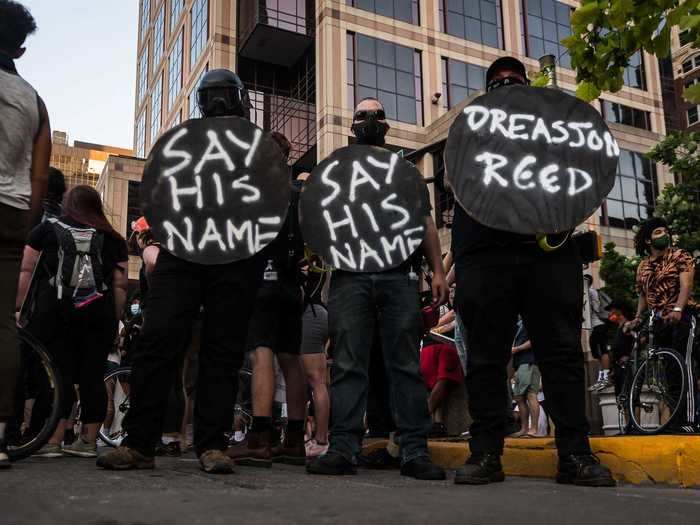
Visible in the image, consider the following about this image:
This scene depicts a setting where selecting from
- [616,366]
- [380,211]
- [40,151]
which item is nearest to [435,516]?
[380,211]

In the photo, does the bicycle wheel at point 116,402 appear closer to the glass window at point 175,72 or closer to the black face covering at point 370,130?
the black face covering at point 370,130

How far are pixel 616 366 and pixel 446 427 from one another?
2.00 metres

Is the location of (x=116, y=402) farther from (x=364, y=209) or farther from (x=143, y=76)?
(x=143, y=76)

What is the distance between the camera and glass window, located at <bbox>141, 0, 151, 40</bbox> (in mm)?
42812

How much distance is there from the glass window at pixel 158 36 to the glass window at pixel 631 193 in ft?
78.2

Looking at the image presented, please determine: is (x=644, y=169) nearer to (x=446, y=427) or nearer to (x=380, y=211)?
(x=446, y=427)

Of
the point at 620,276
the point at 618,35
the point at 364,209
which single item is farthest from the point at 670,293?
the point at 620,276

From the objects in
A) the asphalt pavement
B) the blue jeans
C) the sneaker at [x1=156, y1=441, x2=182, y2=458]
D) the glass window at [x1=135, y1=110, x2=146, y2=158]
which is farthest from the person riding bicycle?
the glass window at [x1=135, y1=110, x2=146, y2=158]

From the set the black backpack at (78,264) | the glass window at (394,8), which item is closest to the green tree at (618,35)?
the black backpack at (78,264)

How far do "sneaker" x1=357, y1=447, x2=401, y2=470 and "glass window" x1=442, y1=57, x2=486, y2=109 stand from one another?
24827 mm

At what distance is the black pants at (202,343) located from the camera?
330 centimetres

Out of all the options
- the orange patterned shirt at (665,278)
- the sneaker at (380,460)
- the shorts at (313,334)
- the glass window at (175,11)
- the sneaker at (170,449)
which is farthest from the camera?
the glass window at (175,11)

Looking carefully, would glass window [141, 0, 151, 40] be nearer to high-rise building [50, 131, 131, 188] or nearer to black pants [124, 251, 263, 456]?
high-rise building [50, 131, 131, 188]

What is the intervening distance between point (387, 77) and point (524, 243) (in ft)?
81.2
